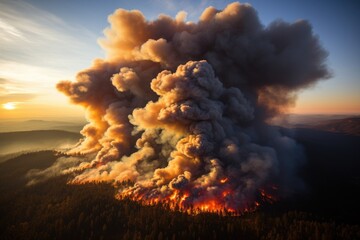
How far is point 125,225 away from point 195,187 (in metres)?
27.4

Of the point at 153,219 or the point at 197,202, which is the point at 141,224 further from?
the point at 197,202

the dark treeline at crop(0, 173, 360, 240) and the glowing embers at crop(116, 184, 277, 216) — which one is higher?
the glowing embers at crop(116, 184, 277, 216)

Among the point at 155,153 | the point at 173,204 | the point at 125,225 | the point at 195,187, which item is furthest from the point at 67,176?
the point at 195,187

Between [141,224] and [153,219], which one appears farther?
[153,219]

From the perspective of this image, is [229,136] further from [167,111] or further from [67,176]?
[67,176]

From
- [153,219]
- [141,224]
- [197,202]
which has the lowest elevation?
[141,224]

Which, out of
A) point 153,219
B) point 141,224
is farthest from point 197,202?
point 141,224

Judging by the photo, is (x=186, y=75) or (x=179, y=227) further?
(x=186, y=75)

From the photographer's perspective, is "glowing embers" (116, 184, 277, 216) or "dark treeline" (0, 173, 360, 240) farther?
"glowing embers" (116, 184, 277, 216)

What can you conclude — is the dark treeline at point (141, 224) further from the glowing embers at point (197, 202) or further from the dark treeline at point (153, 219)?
the glowing embers at point (197, 202)

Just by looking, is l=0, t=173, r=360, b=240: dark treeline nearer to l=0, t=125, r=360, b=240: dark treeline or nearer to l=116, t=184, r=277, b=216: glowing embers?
l=0, t=125, r=360, b=240: dark treeline

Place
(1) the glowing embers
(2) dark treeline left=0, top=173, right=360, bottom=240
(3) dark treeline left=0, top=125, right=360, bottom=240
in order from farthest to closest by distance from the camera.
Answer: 1. (1) the glowing embers
2. (3) dark treeline left=0, top=125, right=360, bottom=240
3. (2) dark treeline left=0, top=173, right=360, bottom=240

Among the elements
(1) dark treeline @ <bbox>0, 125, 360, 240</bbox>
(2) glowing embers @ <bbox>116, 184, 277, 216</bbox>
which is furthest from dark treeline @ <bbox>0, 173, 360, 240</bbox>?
(2) glowing embers @ <bbox>116, 184, 277, 216</bbox>

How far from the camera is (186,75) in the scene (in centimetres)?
7944
